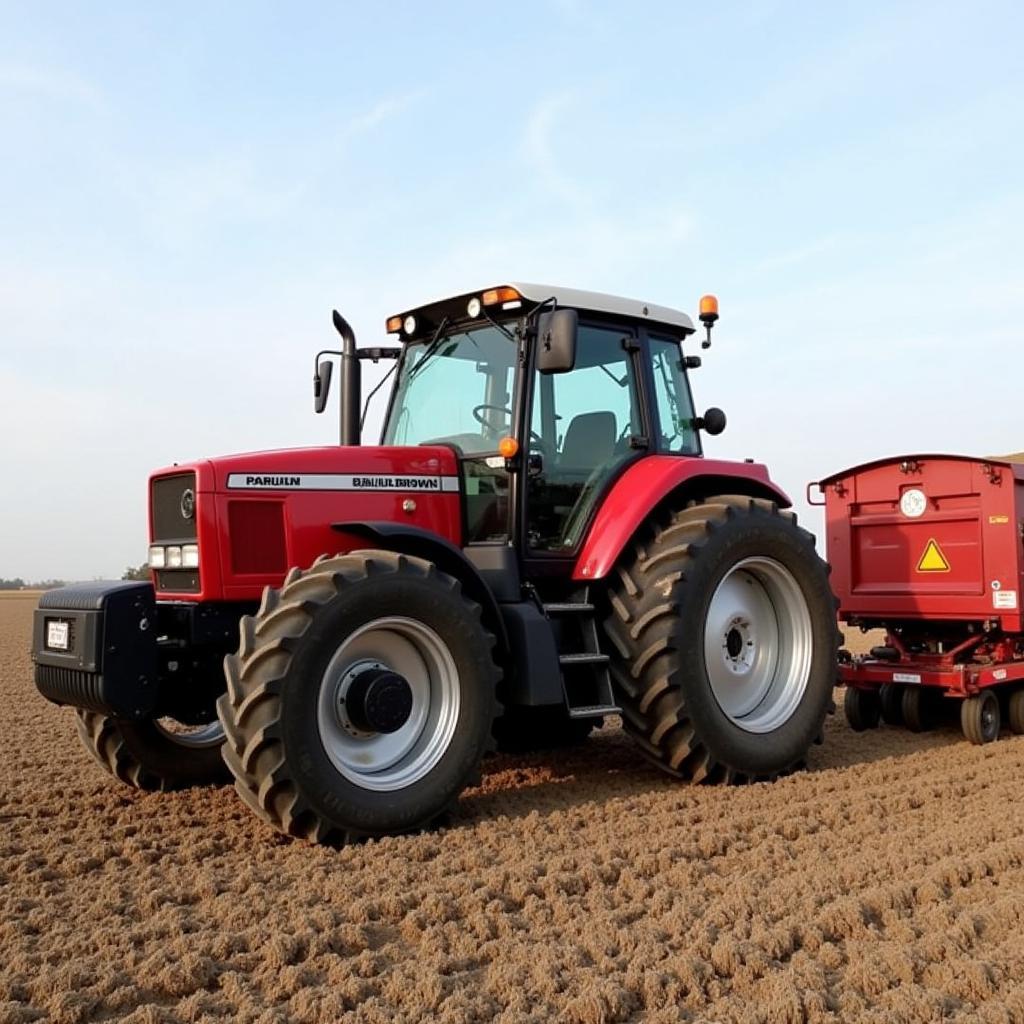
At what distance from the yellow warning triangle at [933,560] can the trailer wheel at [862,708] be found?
92cm

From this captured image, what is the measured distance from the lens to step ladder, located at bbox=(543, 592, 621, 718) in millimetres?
5148

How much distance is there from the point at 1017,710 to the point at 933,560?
1106 mm

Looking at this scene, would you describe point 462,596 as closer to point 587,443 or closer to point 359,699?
point 359,699

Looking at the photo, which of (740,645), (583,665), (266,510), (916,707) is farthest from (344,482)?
(916,707)

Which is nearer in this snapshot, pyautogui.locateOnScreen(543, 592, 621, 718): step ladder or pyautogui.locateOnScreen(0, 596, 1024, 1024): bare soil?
pyautogui.locateOnScreen(0, 596, 1024, 1024): bare soil

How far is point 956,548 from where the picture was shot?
23.9ft

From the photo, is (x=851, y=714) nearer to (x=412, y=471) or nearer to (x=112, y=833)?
(x=412, y=471)

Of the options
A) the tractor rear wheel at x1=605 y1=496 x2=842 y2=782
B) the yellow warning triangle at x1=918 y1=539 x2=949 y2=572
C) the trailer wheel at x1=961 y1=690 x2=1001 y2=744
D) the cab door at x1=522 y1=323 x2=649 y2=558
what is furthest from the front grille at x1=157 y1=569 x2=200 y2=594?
the yellow warning triangle at x1=918 y1=539 x2=949 y2=572

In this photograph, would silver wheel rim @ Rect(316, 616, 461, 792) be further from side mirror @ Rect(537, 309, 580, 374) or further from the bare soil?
side mirror @ Rect(537, 309, 580, 374)

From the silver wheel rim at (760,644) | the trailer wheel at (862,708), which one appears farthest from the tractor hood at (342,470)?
the trailer wheel at (862,708)

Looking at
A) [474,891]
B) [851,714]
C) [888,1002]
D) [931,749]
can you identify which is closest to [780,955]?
[888,1002]

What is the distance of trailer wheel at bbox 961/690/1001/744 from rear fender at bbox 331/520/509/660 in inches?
133

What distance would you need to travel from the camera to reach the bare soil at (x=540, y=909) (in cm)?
287

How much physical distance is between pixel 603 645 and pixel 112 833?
246 cm
